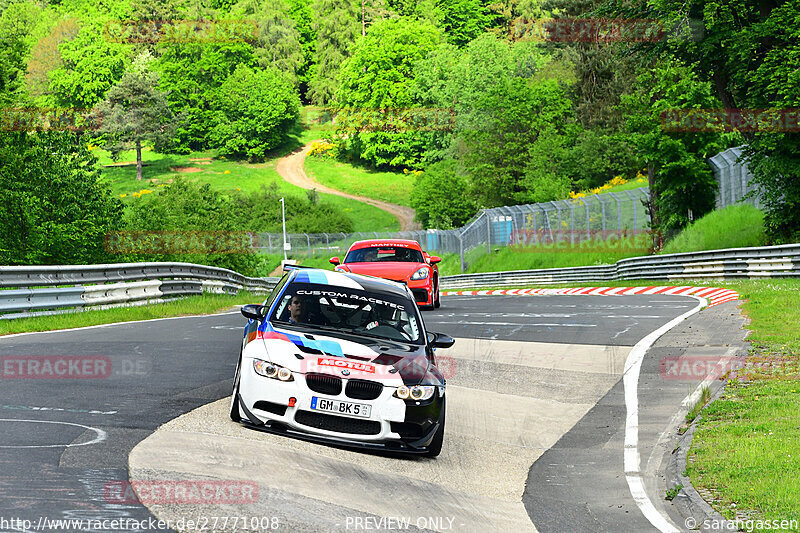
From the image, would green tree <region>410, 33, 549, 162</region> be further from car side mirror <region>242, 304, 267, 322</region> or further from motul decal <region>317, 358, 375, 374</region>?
motul decal <region>317, 358, 375, 374</region>

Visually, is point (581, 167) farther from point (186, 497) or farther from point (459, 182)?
point (186, 497)

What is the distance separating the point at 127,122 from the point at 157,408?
374 feet

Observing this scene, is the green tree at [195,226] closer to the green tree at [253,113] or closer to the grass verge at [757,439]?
the grass verge at [757,439]

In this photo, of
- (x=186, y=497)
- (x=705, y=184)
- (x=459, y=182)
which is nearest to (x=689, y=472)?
(x=186, y=497)

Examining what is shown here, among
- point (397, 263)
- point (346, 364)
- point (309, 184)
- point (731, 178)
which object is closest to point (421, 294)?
point (397, 263)

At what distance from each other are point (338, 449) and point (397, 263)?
12841 mm

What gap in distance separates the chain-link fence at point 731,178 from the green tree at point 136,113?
86.9 meters

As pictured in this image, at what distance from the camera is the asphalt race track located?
6.06m

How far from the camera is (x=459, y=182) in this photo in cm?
8688

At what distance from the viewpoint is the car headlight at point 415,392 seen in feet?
26.1

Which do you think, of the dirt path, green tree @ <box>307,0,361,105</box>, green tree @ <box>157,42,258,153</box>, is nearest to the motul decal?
the dirt path

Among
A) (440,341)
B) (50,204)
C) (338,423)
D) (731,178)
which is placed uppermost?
(50,204)

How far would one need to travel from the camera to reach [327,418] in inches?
310

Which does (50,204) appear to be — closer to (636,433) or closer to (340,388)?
(636,433)
